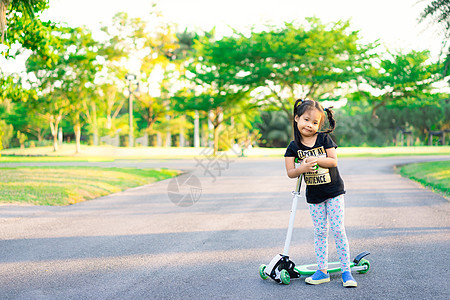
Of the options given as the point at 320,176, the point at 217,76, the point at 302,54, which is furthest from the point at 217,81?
the point at 320,176

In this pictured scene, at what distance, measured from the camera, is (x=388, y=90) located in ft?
115

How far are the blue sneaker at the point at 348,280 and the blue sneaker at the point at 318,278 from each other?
176mm

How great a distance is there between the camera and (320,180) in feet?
14.0

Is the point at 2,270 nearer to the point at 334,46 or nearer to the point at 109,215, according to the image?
the point at 109,215

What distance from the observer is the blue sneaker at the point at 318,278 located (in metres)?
4.32

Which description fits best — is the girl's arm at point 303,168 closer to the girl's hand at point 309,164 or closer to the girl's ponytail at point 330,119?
the girl's hand at point 309,164

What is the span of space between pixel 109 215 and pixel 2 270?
146 inches

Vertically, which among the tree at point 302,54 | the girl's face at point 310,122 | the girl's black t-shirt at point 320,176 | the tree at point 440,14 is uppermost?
the tree at point 302,54

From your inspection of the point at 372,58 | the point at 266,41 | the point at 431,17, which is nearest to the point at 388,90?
the point at 372,58

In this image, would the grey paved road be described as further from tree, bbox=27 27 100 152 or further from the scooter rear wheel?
tree, bbox=27 27 100 152

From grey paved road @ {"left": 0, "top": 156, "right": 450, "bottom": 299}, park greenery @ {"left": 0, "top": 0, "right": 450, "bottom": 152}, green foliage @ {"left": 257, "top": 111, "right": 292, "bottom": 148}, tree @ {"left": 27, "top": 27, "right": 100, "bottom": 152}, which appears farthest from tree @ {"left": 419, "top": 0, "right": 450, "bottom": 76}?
green foliage @ {"left": 257, "top": 111, "right": 292, "bottom": 148}

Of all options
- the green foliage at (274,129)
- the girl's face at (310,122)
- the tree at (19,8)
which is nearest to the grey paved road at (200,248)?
the girl's face at (310,122)

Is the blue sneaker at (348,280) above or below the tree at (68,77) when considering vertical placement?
below

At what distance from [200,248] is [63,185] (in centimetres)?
738
